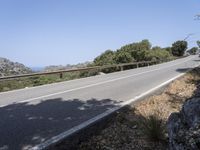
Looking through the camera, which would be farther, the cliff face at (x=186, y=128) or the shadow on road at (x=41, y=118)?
the shadow on road at (x=41, y=118)

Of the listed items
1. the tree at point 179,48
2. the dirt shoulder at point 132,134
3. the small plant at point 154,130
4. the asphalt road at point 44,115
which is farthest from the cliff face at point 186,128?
the tree at point 179,48

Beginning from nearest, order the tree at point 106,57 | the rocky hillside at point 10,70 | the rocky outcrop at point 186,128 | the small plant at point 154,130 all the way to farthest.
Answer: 1. the rocky outcrop at point 186,128
2. the small plant at point 154,130
3. the rocky hillside at point 10,70
4. the tree at point 106,57

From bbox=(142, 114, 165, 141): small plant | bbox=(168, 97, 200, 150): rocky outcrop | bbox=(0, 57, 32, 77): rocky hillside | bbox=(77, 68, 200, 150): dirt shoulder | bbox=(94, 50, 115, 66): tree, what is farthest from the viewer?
bbox=(94, 50, 115, 66): tree

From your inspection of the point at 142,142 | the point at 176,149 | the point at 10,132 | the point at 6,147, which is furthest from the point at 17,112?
the point at 176,149

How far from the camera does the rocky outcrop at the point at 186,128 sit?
10.9 ft

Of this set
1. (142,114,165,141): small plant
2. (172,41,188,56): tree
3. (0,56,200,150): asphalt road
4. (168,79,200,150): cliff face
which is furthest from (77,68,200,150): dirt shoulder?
(172,41,188,56): tree

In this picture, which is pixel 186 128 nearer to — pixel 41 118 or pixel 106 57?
pixel 41 118

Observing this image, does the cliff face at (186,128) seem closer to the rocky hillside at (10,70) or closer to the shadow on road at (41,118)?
the shadow on road at (41,118)

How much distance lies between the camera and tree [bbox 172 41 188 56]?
107 meters

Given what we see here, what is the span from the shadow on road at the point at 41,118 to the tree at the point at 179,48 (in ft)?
333

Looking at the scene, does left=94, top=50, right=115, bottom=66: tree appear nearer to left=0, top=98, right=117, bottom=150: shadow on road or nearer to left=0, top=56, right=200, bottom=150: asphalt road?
left=0, top=56, right=200, bottom=150: asphalt road

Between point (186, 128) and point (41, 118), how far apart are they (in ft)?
14.6

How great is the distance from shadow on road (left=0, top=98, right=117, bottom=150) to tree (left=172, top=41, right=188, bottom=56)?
10162 centimetres

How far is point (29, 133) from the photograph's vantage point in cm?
602
